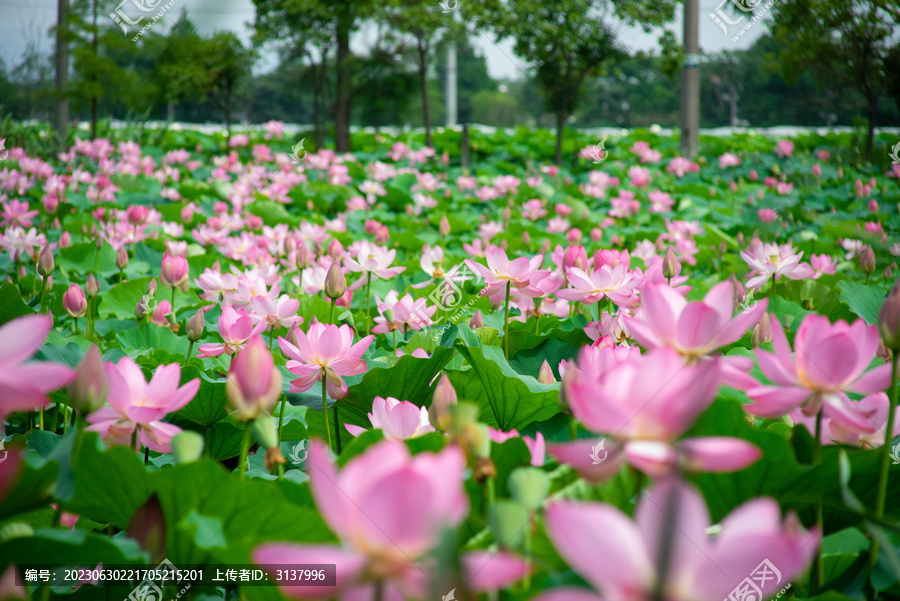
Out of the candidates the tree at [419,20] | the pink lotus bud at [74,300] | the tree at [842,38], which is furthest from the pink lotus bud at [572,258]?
the tree at [419,20]

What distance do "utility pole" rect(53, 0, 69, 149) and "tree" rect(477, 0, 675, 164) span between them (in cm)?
277

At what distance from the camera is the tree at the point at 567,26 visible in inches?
194

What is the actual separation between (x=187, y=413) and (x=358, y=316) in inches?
29.2

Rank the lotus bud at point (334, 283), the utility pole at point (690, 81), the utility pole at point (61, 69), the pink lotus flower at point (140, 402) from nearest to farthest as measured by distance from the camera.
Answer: the pink lotus flower at point (140, 402)
the lotus bud at point (334, 283)
the utility pole at point (61, 69)
the utility pole at point (690, 81)

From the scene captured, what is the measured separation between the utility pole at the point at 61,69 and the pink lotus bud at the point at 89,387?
3572 mm

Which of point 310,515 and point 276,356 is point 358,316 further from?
point 310,515

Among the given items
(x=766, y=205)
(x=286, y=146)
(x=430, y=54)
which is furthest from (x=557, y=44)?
(x=286, y=146)

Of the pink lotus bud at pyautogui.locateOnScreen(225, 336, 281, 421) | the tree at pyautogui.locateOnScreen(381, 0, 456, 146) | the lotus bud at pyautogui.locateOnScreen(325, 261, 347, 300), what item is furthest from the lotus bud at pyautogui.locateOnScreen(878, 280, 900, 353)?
the tree at pyautogui.locateOnScreen(381, 0, 456, 146)

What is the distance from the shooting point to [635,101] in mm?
7754

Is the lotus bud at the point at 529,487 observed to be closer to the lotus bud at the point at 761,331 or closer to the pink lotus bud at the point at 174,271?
the lotus bud at the point at 761,331

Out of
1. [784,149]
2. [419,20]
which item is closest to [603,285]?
[419,20]

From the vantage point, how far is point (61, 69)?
13.3 feet

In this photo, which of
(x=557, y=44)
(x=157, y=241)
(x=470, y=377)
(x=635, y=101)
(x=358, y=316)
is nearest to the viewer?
(x=470, y=377)

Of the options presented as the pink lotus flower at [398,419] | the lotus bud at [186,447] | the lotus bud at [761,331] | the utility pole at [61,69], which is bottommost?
the pink lotus flower at [398,419]
